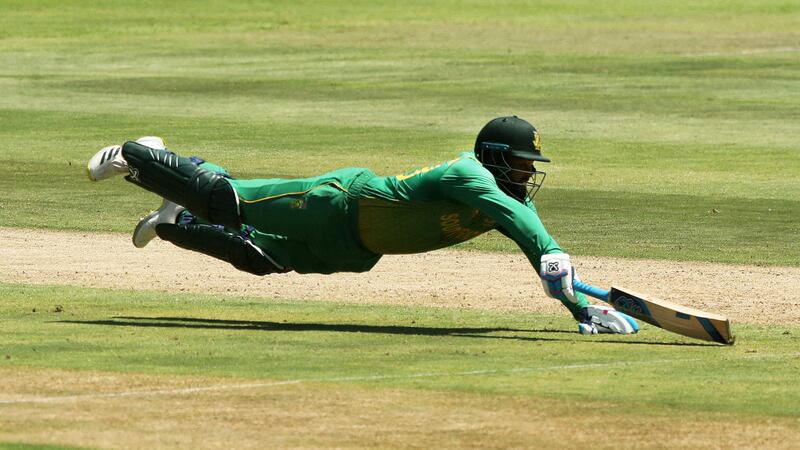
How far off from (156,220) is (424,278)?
9.50ft

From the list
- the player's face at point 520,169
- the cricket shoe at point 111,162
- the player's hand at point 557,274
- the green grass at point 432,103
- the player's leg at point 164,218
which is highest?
the player's face at point 520,169

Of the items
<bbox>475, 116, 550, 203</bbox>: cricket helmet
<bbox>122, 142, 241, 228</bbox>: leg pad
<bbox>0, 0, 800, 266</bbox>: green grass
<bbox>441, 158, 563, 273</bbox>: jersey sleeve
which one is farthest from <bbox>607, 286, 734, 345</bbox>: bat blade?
<bbox>0, 0, 800, 266</bbox>: green grass

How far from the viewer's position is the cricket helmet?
12328mm

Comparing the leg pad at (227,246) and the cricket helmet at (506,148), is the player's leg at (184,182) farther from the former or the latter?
the cricket helmet at (506,148)

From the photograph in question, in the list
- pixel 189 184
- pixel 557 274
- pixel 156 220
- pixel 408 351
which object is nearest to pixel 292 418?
pixel 408 351

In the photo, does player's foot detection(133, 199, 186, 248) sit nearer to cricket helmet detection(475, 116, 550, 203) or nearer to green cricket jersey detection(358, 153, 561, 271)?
green cricket jersey detection(358, 153, 561, 271)

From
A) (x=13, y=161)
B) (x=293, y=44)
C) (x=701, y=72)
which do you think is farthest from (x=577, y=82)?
(x=13, y=161)

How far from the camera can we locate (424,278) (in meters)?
15.8

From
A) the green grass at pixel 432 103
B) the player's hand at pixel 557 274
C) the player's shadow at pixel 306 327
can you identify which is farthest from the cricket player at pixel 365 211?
the green grass at pixel 432 103

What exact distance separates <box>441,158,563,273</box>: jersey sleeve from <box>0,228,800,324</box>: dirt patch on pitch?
207cm

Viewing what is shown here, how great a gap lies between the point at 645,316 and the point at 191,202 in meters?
3.25

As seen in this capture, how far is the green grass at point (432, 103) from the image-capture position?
67.9 feet

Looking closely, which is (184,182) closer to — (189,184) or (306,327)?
(189,184)

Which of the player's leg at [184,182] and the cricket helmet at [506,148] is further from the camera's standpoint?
the player's leg at [184,182]
